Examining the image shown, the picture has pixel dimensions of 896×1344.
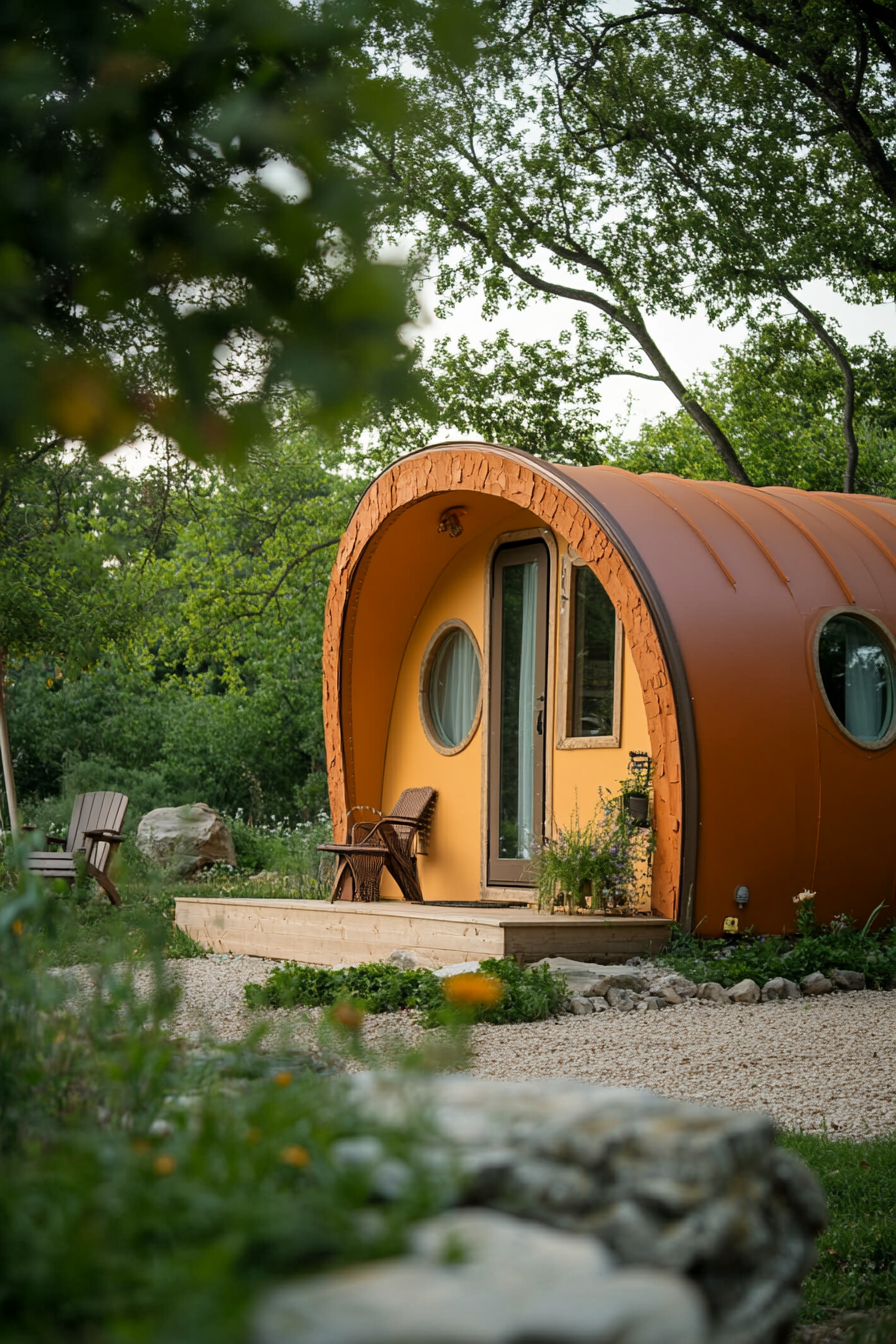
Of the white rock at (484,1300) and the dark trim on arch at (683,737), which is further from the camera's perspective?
the dark trim on arch at (683,737)

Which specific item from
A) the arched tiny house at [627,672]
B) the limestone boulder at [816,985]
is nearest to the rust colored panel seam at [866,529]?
the arched tiny house at [627,672]

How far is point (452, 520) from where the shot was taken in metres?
9.98

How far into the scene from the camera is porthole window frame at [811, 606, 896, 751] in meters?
7.72

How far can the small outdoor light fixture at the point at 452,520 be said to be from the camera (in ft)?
32.8

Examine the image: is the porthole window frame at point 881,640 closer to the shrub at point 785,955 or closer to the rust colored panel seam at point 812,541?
the rust colored panel seam at point 812,541

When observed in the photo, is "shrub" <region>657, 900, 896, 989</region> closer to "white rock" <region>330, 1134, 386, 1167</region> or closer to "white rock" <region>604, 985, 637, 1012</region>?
"white rock" <region>604, 985, 637, 1012</region>

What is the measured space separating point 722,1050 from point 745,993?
1234 mm

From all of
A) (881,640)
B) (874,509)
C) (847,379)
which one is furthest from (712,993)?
(847,379)

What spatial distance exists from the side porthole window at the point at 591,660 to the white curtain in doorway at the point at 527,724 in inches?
19.0

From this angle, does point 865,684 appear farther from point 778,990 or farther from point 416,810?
point 416,810

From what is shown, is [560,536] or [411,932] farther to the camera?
[560,536]

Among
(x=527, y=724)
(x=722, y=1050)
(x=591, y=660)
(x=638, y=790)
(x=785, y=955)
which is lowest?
(x=722, y=1050)

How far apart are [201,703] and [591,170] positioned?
8.66m

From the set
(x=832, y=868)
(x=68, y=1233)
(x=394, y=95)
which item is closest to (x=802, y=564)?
(x=832, y=868)
